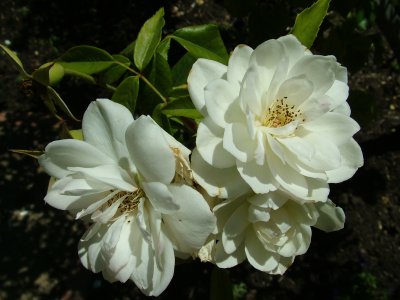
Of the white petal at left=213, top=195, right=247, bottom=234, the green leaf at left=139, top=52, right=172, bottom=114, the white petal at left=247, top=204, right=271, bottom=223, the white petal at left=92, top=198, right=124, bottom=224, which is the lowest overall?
the white petal at left=213, top=195, right=247, bottom=234

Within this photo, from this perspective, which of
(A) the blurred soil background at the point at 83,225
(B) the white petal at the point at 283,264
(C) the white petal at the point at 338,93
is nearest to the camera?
(C) the white petal at the point at 338,93

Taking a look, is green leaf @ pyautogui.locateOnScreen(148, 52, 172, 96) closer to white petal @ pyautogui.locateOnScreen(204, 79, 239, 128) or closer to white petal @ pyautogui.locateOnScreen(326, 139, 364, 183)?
white petal @ pyautogui.locateOnScreen(204, 79, 239, 128)

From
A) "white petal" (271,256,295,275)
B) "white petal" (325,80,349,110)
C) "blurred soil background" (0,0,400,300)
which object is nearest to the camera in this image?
"white petal" (325,80,349,110)

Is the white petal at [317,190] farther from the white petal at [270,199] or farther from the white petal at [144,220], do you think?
the white petal at [144,220]

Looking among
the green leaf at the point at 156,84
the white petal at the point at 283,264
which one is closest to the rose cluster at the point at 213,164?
the white petal at the point at 283,264

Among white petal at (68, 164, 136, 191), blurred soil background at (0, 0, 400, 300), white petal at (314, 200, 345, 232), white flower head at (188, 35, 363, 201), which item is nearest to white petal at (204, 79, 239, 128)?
white flower head at (188, 35, 363, 201)

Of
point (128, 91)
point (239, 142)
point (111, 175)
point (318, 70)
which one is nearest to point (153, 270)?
point (111, 175)

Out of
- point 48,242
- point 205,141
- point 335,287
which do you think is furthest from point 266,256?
point 48,242

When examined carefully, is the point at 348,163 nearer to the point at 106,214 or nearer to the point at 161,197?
the point at 161,197

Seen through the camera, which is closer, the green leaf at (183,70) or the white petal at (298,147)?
the white petal at (298,147)
